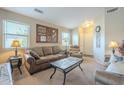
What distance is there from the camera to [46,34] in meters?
5.04

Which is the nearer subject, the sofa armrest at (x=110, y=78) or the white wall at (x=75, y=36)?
the sofa armrest at (x=110, y=78)

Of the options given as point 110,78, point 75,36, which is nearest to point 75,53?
point 75,36

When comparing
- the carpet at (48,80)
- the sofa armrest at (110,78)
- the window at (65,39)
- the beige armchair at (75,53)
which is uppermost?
the window at (65,39)

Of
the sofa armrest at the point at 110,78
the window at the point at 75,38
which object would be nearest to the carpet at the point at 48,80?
the sofa armrest at the point at 110,78

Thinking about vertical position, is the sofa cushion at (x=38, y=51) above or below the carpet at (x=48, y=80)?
above

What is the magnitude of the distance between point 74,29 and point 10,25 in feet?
14.9

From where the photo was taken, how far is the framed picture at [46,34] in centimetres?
462

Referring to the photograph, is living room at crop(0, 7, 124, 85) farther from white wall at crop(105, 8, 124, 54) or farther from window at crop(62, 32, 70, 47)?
window at crop(62, 32, 70, 47)

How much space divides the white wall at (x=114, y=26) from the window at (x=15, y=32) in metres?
3.60

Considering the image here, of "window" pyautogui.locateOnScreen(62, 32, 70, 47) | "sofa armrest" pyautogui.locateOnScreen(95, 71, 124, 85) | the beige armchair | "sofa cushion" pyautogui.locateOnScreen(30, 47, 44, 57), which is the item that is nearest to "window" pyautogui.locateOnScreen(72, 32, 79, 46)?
"window" pyautogui.locateOnScreen(62, 32, 70, 47)

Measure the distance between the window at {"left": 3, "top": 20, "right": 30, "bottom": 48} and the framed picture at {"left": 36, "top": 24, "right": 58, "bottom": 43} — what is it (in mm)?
555

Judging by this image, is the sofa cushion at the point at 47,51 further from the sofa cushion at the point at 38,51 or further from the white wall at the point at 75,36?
the white wall at the point at 75,36

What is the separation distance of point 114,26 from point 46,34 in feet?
10.8
